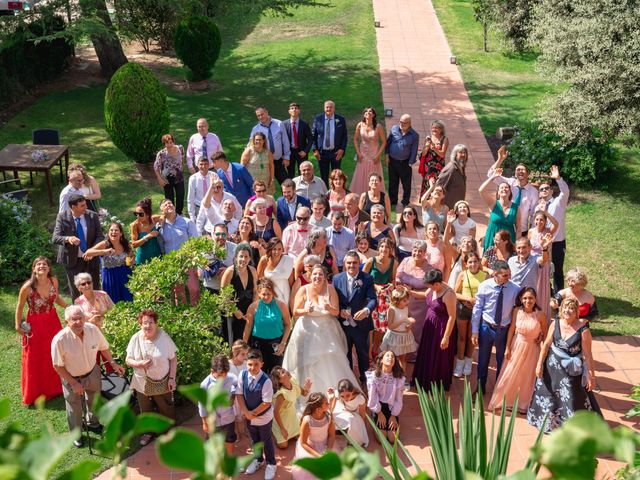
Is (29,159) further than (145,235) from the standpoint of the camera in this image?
Yes

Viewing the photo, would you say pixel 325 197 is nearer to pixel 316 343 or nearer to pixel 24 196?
pixel 316 343

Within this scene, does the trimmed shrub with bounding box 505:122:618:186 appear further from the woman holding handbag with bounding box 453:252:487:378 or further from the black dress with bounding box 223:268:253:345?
the black dress with bounding box 223:268:253:345

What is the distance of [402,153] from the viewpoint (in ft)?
A: 43.5

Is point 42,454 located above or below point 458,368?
above

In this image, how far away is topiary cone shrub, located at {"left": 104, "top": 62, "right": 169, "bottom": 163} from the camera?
14445mm

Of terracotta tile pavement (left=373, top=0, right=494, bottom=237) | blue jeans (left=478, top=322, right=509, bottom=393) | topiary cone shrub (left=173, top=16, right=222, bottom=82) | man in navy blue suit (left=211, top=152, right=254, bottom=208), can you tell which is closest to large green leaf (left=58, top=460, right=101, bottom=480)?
blue jeans (left=478, top=322, right=509, bottom=393)

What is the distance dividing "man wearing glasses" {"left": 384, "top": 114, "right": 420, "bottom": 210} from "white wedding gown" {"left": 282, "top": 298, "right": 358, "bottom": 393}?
16.8 feet

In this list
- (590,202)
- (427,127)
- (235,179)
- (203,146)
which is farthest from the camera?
(427,127)

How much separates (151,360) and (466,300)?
11.5ft

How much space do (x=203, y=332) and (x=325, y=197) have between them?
323 centimetres

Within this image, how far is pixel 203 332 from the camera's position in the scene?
27.9 feet

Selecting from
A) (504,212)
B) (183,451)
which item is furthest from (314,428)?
(183,451)

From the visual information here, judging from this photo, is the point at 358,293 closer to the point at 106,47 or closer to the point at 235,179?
the point at 235,179

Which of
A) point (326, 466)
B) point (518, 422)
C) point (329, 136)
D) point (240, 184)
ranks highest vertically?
point (326, 466)
